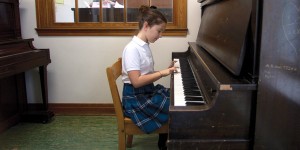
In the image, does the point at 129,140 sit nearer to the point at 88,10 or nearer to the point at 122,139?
the point at 122,139

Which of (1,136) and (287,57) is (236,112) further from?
(1,136)

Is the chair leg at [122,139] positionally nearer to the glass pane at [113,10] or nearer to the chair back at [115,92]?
the chair back at [115,92]

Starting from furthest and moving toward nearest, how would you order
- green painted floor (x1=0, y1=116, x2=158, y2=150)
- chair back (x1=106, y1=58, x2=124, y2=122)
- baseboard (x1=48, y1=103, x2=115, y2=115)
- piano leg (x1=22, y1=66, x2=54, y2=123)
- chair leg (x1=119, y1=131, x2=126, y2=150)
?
baseboard (x1=48, y1=103, x2=115, y2=115), piano leg (x1=22, y1=66, x2=54, y2=123), green painted floor (x1=0, y1=116, x2=158, y2=150), chair leg (x1=119, y1=131, x2=126, y2=150), chair back (x1=106, y1=58, x2=124, y2=122)

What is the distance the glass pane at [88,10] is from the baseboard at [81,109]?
913mm

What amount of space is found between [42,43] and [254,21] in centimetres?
255

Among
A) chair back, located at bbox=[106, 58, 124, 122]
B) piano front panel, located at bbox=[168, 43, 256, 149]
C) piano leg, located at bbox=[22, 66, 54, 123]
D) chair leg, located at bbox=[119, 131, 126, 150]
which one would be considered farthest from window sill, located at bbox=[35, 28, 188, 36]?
piano front panel, located at bbox=[168, 43, 256, 149]

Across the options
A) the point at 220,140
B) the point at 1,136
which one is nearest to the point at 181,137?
the point at 220,140

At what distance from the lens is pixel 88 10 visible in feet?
10.1

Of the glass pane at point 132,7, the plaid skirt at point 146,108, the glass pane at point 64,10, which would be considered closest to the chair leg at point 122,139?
the plaid skirt at point 146,108

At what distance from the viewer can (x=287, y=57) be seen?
1018 mm

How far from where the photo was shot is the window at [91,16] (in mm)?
3039

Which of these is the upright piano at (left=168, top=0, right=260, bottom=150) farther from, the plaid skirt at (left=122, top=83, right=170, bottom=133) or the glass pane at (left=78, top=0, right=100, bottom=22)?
the glass pane at (left=78, top=0, right=100, bottom=22)

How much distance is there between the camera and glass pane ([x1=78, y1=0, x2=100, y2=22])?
3.07m

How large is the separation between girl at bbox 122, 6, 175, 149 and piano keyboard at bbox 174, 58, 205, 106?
110 millimetres
